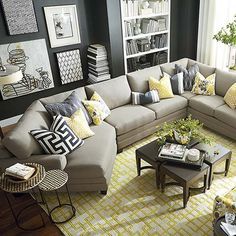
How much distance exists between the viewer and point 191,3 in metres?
4.92

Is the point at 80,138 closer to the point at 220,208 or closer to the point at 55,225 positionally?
Result: the point at 55,225

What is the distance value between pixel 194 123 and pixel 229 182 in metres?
0.78


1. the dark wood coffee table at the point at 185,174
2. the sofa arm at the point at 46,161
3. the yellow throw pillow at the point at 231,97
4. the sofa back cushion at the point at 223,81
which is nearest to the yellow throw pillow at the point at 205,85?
the sofa back cushion at the point at 223,81

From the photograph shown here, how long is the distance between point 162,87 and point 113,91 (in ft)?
2.43

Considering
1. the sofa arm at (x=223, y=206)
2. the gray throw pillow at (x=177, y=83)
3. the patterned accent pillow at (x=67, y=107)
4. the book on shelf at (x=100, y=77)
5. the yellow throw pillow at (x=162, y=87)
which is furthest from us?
the book on shelf at (x=100, y=77)

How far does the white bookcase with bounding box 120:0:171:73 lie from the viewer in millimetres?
4559

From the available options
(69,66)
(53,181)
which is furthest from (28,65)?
(53,181)

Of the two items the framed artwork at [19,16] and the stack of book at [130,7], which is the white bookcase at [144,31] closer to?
the stack of book at [130,7]

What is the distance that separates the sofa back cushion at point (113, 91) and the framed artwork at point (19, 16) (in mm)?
1454

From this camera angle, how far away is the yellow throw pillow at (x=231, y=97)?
3385mm

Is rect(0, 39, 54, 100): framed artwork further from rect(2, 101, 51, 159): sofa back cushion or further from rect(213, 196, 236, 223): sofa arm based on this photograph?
rect(213, 196, 236, 223): sofa arm

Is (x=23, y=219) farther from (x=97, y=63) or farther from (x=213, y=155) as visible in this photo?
(x=97, y=63)

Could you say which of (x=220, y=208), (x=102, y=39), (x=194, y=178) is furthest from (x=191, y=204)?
(x=102, y=39)

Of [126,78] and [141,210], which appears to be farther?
[126,78]
